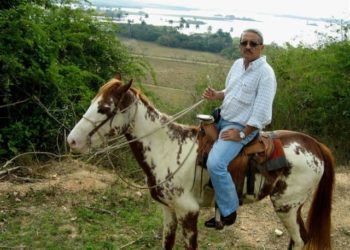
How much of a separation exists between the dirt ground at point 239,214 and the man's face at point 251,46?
2.31 meters

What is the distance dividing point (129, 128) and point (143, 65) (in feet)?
23.0

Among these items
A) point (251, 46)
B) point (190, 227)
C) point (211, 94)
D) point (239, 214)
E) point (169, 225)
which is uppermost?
point (251, 46)

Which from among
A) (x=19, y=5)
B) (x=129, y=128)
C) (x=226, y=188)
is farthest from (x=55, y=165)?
(x=226, y=188)

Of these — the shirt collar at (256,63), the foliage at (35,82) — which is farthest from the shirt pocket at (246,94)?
the foliage at (35,82)

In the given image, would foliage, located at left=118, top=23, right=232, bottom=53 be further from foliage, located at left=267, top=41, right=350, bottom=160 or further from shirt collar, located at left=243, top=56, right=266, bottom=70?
shirt collar, located at left=243, top=56, right=266, bottom=70

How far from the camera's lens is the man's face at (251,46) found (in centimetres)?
344

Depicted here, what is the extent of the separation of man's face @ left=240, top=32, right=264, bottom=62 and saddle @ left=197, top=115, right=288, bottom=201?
622 mm

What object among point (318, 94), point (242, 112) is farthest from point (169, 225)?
point (318, 94)

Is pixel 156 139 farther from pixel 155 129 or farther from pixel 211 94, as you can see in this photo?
pixel 211 94

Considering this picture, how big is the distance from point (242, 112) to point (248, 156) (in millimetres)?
395

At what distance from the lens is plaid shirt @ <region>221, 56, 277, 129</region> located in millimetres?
3438

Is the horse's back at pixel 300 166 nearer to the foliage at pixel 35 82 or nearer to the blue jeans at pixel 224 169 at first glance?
the blue jeans at pixel 224 169

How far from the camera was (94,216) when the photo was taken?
5168 millimetres

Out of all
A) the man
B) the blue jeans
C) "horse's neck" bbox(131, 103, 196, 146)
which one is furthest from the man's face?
"horse's neck" bbox(131, 103, 196, 146)
